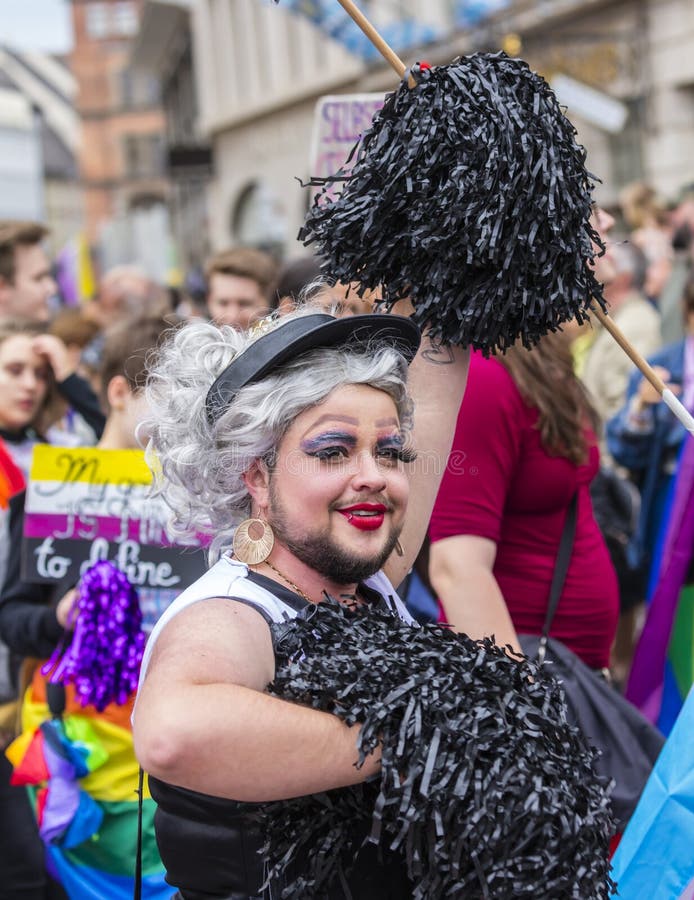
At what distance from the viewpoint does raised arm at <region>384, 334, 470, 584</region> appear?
2127 millimetres

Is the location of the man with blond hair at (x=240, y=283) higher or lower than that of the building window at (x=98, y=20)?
lower

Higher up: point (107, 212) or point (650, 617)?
point (107, 212)

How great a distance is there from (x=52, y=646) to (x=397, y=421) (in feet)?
5.30

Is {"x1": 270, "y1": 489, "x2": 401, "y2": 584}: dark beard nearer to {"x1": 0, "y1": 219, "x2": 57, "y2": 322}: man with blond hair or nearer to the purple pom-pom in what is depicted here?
the purple pom-pom

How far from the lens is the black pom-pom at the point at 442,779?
154 cm

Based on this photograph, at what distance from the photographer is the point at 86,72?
2835 inches

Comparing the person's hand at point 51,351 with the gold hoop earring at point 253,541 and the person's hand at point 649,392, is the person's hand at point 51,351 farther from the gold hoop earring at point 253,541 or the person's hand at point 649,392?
the gold hoop earring at point 253,541

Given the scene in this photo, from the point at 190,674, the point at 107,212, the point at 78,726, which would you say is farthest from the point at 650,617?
the point at 107,212

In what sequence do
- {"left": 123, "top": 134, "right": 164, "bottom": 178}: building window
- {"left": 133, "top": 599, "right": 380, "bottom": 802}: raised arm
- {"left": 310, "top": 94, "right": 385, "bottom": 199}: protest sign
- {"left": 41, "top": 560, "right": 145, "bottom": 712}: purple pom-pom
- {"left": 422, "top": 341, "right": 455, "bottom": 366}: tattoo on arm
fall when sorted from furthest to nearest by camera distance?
{"left": 123, "top": 134, "right": 164, "bottom": 178}: building window < {"left": 310, "top": 94, "right": 385, "bottom": 199}: protest sign < {"left": 41, "top": 560, "right": 145, "bottom": 712}: purple pom-pom < {"left": 422, "top": 341, "right": 455, "bottom": 366}: tattoo on arm < {"left": 133, "top": 599, "right": 380, "bottom": 802}: raised arm

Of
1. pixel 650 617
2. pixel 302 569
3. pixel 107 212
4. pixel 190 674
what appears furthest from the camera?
pixel 107 212

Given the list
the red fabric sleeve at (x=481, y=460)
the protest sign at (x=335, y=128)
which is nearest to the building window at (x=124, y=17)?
the protest sign at (x=335, y=128)

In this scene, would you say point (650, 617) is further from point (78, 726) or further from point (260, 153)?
point (260, 153)

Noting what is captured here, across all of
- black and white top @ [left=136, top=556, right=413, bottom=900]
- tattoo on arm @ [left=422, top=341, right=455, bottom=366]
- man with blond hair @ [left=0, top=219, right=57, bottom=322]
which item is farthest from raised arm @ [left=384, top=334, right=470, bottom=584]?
man with blond hair @ [left=0, top=219, right=57, bottom=322]

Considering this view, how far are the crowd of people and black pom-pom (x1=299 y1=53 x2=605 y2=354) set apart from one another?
0.10 m
